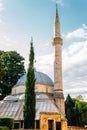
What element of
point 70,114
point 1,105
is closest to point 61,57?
point 70,114

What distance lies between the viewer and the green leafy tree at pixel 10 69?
46812 millimetres

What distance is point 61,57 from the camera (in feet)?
131

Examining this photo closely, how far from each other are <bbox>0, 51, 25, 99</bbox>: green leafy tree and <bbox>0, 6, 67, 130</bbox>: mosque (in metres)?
4.97

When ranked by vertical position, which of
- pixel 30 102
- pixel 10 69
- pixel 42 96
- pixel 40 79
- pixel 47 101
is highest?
pixel 10 69

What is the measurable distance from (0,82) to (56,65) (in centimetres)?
1112

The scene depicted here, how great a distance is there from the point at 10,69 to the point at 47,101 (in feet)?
47.7

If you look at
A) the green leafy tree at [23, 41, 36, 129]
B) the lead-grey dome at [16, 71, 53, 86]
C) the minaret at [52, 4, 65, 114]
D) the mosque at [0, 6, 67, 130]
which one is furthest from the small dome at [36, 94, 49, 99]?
the green leafy tree at [23, 41, 36, 129]

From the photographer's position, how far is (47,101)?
116ft

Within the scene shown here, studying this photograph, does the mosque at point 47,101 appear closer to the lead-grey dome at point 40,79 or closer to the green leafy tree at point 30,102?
the lead-grey dome at point 40,79

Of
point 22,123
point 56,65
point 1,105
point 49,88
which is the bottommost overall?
point 22,123

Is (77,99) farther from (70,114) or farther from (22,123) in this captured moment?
(22,123)

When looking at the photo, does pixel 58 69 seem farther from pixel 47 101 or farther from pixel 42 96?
pixel 47 101

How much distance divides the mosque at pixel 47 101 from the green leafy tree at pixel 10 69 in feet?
16.3

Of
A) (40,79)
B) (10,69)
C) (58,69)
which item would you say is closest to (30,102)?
(58,69)
